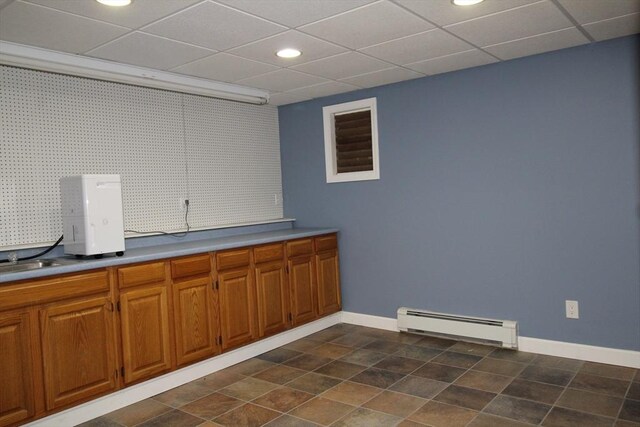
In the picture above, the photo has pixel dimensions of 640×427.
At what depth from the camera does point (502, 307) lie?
3.93 metres

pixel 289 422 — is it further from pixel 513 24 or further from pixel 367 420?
pixel 513 24

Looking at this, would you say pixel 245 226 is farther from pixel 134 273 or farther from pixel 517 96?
pixel 517 96

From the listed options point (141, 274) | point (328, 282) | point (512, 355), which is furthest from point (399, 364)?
point (141, 274)

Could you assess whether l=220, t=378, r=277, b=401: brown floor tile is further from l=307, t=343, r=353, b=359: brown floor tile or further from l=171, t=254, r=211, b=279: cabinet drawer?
l=171, t=254, r=211, b=279: cabinet drawer

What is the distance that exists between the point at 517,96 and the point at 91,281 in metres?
3.23

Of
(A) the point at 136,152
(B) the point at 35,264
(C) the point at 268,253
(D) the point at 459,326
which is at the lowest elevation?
(D) the point at 459,326

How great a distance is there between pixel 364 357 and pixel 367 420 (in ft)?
3.48

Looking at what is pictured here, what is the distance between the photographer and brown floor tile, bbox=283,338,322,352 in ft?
13.6

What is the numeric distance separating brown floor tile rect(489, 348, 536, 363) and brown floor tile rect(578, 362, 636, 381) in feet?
1.19

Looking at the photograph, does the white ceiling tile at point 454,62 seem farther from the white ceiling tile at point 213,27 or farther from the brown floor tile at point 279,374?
the brown floor tile at point 279,374

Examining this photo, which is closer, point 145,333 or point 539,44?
point 145,333

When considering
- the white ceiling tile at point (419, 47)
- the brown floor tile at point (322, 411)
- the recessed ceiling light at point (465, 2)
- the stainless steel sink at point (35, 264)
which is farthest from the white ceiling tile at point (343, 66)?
the brown floor tile at point (322, 411)

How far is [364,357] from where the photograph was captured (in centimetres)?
385

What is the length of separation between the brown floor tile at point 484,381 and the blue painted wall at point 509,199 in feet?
2.17
